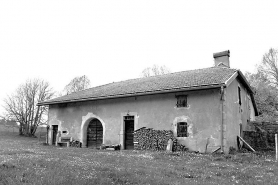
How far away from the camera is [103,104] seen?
19.1 meters

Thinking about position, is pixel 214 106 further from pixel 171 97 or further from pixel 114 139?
pixel 114 139

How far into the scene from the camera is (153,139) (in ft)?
51.1

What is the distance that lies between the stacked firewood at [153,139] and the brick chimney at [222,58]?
924 cm

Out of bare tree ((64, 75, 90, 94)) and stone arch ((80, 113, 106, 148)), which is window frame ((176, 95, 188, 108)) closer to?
stone arch ((80, 113, 106, 148))

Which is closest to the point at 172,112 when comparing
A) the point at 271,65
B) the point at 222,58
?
the point at 222,58

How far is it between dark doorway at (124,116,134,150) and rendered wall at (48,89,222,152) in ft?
1.42

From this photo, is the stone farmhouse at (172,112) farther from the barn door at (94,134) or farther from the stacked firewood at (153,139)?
the stacked firewood at (153,139)

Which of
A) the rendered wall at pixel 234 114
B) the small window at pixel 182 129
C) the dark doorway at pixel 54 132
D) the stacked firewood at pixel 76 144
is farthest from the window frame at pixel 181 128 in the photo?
the dark doorway at pixel 54 132

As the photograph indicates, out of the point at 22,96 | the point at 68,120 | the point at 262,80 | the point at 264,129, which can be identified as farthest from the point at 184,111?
the point at 22,96

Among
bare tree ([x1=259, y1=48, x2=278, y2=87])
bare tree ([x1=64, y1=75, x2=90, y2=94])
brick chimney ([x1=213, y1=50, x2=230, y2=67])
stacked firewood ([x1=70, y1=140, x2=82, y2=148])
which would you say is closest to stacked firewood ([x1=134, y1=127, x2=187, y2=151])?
stacked firewood ([x1=70, y1=140, x2=82, y2=148])

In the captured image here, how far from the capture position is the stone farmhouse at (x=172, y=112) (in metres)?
14.4

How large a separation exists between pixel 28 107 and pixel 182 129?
29634mm

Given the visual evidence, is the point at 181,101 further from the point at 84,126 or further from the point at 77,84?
the point at 77,84

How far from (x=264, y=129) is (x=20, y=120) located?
33107 millimetres
